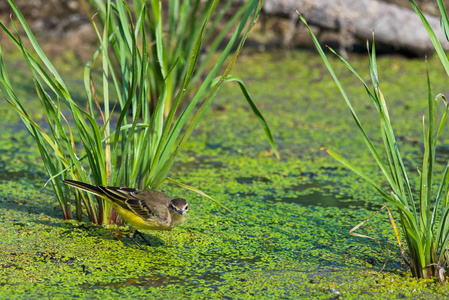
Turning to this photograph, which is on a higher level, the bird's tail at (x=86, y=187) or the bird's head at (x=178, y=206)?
the bird's tail at (x=86, y=187)

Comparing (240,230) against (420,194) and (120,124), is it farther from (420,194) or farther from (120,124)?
(420,194)

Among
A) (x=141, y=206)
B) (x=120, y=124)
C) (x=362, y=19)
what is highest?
(x=120, y=124)

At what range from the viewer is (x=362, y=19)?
9008 mm

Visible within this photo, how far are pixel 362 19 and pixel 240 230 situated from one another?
5464 millimetres

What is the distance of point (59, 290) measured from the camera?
11.4ft

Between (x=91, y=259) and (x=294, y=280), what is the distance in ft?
4.24

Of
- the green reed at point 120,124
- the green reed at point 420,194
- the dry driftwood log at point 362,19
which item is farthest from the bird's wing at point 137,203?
the dry driftwood log at point 362,19

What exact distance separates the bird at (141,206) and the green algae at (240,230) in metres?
0.22

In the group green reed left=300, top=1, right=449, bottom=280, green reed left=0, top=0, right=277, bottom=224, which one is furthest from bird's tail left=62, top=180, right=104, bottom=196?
green reed left=300, top=1, right=449, bottom=280

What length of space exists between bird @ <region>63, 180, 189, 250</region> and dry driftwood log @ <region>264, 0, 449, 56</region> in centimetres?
568

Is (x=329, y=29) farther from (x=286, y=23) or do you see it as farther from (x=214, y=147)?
(x=214, y=147)

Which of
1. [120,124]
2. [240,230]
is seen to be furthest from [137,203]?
[240,230]

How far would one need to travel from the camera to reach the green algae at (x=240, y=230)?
3615 millimetres

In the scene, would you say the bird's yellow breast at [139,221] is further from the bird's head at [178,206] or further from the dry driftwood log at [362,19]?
the dry driftwood log at [362,19]
